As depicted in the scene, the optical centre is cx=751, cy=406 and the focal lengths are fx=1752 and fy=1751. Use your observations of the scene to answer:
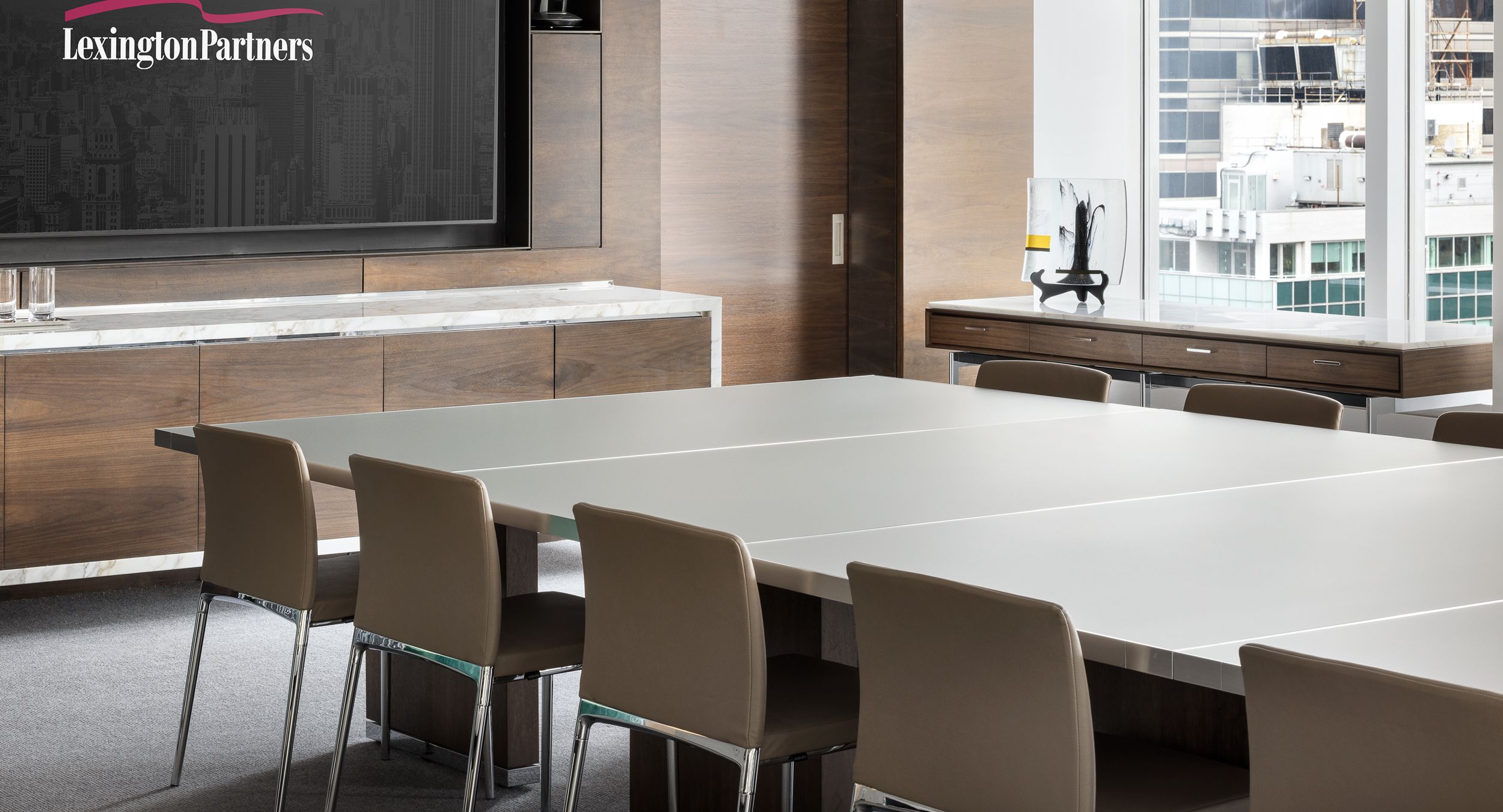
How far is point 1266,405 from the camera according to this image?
4.12 meters

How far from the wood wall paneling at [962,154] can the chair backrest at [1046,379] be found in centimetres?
218

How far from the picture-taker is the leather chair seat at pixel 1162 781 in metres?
2.30

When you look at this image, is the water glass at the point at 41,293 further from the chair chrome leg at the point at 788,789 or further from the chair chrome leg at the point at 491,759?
the chair chrome leg at the point at 788,789

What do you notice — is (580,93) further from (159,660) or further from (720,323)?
(159,660)

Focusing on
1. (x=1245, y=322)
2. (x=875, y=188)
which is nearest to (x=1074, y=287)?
(x=1245, y=322)

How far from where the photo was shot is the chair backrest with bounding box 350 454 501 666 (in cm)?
291

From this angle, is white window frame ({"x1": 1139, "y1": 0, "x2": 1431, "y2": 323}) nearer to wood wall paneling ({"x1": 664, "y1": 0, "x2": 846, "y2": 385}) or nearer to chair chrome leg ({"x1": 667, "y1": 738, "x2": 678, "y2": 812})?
wood wall paneling ({"x1": 664, "y1": 0, "x2": 846, "y2": 385})

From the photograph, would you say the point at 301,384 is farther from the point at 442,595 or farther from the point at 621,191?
the point at 442,595

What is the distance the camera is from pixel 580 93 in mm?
6340

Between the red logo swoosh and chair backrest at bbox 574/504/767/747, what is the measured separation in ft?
11.8

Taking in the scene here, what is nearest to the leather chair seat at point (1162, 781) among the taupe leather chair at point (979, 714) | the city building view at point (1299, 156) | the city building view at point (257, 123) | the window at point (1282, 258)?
the taupe leather chair at point (979, 714)

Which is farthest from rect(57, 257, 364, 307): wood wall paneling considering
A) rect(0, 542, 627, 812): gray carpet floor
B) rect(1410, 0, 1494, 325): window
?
rect(1410, 0, 1494, 325): window

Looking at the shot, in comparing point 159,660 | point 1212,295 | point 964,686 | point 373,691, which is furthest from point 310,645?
point 1212,295

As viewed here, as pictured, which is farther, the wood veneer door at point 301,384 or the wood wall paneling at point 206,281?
the wood wall paneling at point 206,281
